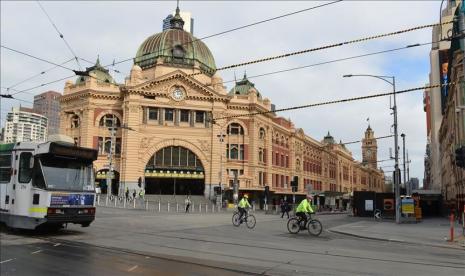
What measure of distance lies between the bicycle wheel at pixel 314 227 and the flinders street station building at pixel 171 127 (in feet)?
137

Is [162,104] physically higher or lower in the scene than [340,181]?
higher

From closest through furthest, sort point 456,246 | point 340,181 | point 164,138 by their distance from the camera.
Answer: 1. point 456,246
2. point 164,138
3. point 340,181

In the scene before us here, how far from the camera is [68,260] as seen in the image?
11.2m

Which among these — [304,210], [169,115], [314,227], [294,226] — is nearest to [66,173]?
[304,210]

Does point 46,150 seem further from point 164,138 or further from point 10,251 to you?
point 164,138

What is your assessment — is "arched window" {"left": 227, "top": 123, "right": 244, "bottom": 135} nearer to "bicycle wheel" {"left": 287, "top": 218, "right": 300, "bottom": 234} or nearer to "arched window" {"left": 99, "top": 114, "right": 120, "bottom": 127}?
"arched window" {"left": 99, "top": 114, "right": 120, "bottom": 127}

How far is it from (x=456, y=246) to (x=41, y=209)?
14637 mm

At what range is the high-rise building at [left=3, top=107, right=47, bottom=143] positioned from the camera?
3975cm

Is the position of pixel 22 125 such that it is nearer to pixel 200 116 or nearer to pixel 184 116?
pixel 184 116

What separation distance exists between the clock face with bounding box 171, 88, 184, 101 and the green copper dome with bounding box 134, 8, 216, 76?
5.39 m

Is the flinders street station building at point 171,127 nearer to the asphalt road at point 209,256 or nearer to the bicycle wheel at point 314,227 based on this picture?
the bicycle wheel at point 314,227

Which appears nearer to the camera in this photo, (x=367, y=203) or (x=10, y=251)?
(x=10, y=251)

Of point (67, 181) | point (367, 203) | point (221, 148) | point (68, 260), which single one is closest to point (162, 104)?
point (221, 148)

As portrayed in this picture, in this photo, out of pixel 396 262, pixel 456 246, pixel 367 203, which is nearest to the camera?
pixel 396 262
